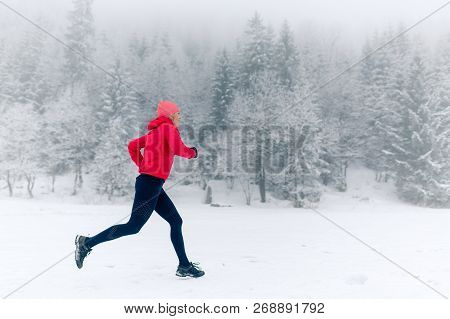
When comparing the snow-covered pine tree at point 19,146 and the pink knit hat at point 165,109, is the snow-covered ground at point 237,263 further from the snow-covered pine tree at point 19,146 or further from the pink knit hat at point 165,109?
the snow-covered pine tree at point 19,146

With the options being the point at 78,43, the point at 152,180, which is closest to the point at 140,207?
the point at 152,180

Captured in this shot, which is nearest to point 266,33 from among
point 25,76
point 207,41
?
point 25,76

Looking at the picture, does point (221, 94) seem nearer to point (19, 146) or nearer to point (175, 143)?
point (19, 146)

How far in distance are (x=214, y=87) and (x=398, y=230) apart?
35686 millimetres

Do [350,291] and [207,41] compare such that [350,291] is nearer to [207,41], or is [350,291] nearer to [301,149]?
[301,149]

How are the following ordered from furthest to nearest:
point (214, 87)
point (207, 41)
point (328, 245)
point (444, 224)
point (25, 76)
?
point (207, 41)
point (25, 76)
point (214, 87)
point (444, 224)
point (328, 245)

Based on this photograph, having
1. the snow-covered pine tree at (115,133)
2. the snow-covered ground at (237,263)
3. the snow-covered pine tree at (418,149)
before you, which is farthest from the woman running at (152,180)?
the snow-covered pine tree at (418,149)

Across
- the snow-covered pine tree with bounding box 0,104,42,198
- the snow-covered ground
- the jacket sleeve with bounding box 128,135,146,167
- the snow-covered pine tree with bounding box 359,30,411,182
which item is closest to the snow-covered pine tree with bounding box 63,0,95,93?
the snow-covered pine tree with bounding box 0,104,42,198

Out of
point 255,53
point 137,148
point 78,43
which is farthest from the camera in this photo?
point 78,43

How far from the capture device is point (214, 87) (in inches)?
1657

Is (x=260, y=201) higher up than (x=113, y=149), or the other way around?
(x=113, y=149)

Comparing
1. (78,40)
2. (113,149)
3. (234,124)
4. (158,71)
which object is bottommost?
(113,149)

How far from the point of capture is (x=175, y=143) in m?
3.96

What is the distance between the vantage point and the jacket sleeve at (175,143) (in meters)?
3.96
